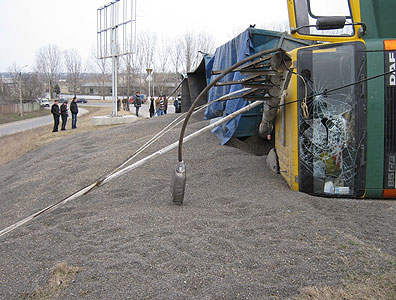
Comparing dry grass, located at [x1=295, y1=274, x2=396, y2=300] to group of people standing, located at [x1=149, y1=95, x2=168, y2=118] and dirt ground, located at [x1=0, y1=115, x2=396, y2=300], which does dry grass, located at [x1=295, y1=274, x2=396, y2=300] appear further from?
group of people standing, located at [x1=149, y1=95, x2=168, y2=118]

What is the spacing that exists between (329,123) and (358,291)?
2702 mm

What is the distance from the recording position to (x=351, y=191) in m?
5.71

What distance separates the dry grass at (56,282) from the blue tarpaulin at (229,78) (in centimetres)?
553

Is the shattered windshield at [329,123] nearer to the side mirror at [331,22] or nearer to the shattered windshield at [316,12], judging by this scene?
the side mirror at [331,22]

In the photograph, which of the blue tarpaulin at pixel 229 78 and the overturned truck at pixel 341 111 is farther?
the blue tarpaulin at pixel 229 78

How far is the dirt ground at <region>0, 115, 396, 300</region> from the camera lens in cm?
376

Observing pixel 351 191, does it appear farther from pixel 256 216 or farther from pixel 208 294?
pixel 208 294

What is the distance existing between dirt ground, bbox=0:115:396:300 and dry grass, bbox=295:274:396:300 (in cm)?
10

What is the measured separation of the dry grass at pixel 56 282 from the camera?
3758mm

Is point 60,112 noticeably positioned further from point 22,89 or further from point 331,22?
point 22,89

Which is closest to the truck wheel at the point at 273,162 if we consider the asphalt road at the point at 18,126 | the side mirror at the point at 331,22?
the side mirror at the point at 331,22

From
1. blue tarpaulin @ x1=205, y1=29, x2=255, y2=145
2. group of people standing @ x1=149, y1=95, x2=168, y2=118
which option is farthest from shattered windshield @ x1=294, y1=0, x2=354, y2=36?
group of people standing @ x1=149, y1=95, x2=168, y2=118

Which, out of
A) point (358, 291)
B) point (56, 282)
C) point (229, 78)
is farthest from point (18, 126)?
point (358, 291)

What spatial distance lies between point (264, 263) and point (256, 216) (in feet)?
3.58
